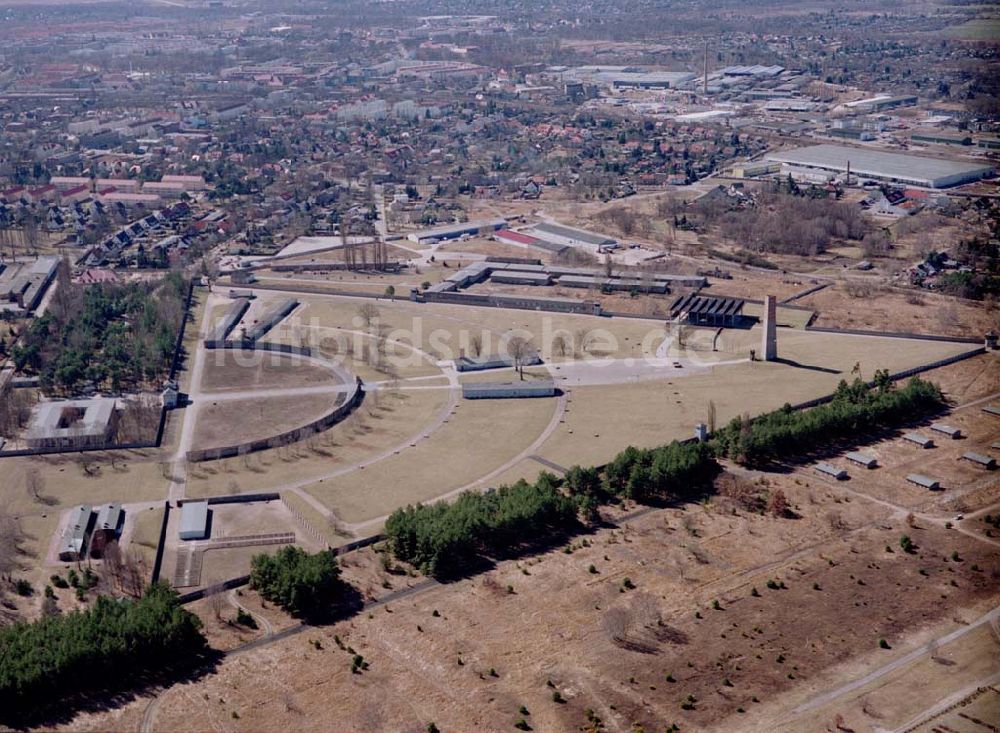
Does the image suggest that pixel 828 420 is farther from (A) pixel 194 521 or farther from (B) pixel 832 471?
(A) pixel 194 521

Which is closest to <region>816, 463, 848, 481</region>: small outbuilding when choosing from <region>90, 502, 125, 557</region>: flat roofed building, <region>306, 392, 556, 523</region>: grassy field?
<region>306, 392, 556, 523</region>: grassy field

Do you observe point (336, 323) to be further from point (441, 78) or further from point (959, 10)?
point (441, 78)

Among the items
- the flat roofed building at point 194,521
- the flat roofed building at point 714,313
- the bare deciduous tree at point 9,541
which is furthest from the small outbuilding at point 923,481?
the bare deciduous tree at point 9,541

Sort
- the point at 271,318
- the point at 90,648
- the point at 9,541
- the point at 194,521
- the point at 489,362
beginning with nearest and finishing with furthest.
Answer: the point at 90,648, the point at 9,541, the point at 194,521, the point at 489,362, the point at 271,318

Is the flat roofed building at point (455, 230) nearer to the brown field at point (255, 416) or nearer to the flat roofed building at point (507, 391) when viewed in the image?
the flat roofed building at point (507, 391)

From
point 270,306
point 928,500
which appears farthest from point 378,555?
point 270,306

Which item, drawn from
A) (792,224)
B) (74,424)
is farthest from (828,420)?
(792,224)

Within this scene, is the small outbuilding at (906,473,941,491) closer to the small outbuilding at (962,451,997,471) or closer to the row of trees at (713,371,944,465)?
the small outbuilding at (962,451,997,471)
